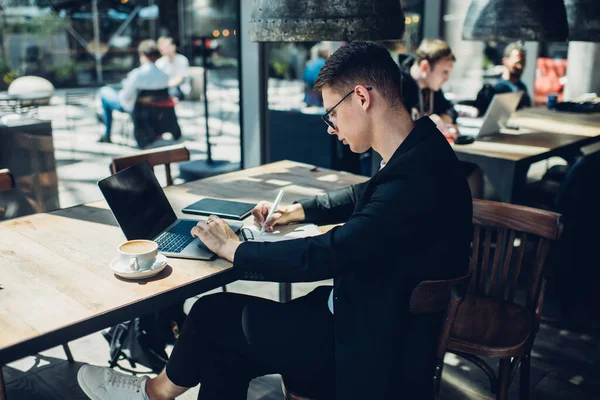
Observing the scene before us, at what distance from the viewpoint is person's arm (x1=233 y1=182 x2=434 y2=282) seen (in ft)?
4.59

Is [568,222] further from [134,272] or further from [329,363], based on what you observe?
[134,272]

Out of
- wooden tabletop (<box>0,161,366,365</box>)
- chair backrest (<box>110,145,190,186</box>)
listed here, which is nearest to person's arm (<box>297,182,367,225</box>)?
wooden tabletop (<box>0,161,366,365</box>)

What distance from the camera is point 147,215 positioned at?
1.92 metres

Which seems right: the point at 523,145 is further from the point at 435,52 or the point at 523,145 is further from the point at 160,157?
the point at 160,157

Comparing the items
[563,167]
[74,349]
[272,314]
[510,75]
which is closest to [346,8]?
[272,314]

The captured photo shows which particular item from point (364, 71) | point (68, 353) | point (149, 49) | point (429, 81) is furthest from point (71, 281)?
point (149, 49)

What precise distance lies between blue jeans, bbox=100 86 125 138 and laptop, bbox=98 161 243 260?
309cm

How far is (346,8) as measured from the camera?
67.1 inches

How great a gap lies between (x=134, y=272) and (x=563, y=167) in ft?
10.6

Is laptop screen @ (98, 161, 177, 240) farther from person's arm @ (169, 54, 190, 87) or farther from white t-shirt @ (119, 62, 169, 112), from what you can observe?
person's arm @ (169, 54, 190, 87)

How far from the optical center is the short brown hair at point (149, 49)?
5.04 metres

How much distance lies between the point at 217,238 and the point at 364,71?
62 centimetres

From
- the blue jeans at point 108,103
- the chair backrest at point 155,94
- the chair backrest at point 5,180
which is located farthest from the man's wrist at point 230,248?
the chair backrest at point 155,94

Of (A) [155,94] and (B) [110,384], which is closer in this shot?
(B) [110,384]
